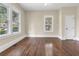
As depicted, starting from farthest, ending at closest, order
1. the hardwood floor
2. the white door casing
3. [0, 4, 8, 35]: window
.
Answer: the white door casing → [0, 4, 8, 35]: window → the hardwood floor

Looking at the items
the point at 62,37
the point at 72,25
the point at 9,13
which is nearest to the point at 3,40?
the point at 9,13

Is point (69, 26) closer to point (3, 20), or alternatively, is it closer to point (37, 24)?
point (37, 24)

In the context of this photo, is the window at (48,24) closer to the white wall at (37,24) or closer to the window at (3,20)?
the white wall at (37,24)

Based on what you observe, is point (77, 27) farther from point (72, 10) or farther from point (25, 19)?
point (25, 19)

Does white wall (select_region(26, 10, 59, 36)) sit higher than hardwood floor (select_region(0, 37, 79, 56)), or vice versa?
white wall (select_region(26, 10, 59, 36))

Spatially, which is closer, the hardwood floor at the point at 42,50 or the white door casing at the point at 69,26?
Answer: the hardwood floor at the point at 42,50

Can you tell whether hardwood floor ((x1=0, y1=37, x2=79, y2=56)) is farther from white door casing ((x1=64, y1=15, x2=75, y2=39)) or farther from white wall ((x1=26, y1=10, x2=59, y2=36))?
white wall ((x1=26, y1=10, x2=59, y2=36))

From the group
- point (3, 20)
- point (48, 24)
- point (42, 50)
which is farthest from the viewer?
point (48, 24)

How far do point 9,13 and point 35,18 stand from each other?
16.5ft

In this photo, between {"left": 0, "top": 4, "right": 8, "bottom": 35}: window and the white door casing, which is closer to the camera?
{"left": 0, "top": 4, "right": 8, "bottom": 35}: window

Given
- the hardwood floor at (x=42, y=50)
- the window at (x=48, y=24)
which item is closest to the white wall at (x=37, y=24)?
the window at (x=48, y=24)

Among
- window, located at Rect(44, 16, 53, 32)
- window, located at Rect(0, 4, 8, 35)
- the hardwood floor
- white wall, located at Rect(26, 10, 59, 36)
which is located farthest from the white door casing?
window, located at Rect(0, 4, 8, 35)

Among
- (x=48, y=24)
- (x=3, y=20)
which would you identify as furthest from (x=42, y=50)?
(x=48, y=24)

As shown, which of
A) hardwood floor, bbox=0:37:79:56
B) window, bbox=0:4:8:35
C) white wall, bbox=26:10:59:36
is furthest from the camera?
white wall, bbox=26:10:59:36
